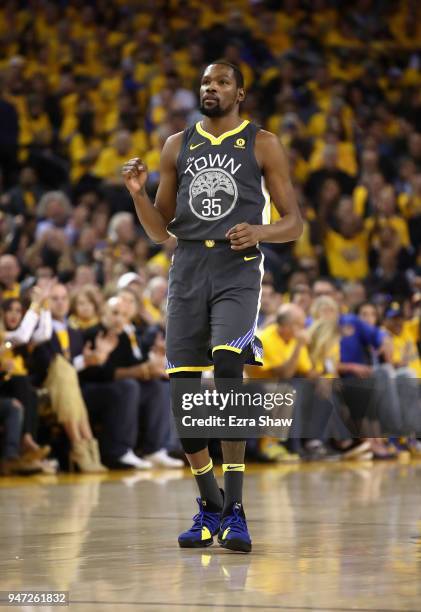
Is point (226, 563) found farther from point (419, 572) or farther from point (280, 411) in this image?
point (280, 411)

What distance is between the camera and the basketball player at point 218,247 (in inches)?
208

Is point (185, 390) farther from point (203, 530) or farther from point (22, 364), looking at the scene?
point (22, 364)

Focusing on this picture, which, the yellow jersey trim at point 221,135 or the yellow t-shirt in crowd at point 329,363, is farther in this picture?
the yellow t-shirt in crowd at point 329,363

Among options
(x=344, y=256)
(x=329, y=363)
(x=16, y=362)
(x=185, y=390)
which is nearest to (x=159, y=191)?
(x=185, y=390)

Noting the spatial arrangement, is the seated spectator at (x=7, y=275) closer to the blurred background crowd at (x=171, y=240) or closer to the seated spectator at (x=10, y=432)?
the blurred background crowd at (x=171, y=240)

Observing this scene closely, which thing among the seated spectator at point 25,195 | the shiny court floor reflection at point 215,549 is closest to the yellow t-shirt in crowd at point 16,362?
the shiny court floor reflection at point 215,549

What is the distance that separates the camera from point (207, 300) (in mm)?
5395

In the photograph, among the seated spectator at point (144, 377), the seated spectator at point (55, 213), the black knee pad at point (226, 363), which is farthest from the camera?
the seated spectator at point (55, 213)

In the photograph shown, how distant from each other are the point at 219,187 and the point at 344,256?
9984 millimetres

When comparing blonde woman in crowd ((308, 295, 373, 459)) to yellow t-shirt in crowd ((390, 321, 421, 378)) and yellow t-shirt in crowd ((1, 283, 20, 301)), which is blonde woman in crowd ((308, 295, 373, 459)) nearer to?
yellow t-shirt in crowd ((390, 321, 421, 378))

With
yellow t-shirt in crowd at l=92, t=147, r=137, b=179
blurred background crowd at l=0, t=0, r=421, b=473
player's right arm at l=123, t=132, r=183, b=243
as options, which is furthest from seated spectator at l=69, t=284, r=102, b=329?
player's right arm at l=123, t=132, r=183, b=243

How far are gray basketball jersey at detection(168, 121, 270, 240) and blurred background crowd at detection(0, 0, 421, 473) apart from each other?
14.6 feet

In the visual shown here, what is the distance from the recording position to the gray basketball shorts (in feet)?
17.5

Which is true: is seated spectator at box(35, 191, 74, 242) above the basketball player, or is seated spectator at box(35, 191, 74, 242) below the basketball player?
above
